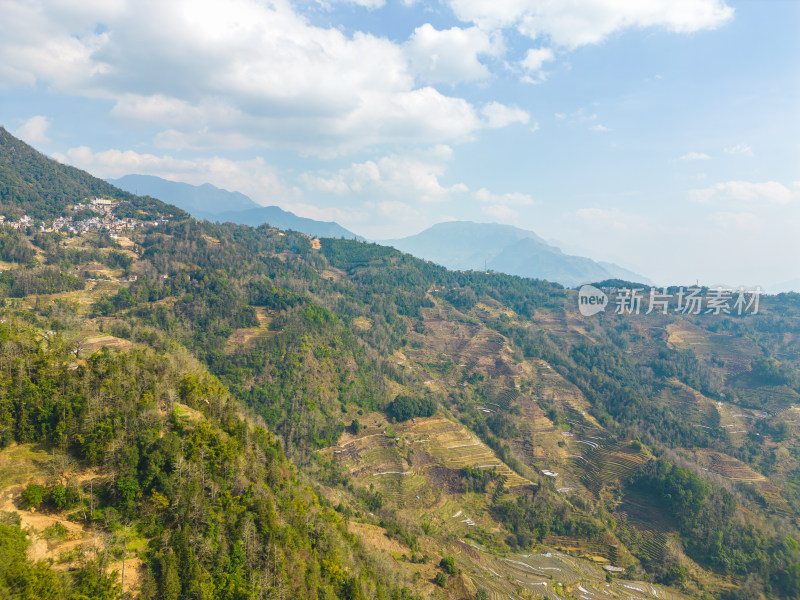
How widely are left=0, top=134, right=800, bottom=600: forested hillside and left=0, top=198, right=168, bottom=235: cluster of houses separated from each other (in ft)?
19.2

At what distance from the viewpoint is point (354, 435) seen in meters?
88.2

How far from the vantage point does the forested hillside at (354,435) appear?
1160 inches

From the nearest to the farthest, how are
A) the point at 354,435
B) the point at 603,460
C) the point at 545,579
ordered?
the point at 545,579, the point at 354,435, the point at 603,460

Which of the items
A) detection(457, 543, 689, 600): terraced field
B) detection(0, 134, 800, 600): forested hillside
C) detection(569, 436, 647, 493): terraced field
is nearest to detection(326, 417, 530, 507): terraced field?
detection(0, 134, 800, 600): forested hillside

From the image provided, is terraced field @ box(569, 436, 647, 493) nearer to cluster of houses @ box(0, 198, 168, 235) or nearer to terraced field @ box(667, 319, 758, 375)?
terraced field @ box(667, 319, 758, 375)

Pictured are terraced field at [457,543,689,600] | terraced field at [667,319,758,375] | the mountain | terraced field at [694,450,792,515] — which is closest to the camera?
terraced field at [457,543,689,600]

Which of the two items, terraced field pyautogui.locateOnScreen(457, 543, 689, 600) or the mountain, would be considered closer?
terraced field pyautogui.locateOnScreen(457, 543, 689, 600)

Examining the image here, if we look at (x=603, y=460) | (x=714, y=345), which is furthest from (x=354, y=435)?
(x=714, y=345)

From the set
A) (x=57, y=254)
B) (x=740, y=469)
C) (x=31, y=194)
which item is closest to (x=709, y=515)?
(x=740, y=469)

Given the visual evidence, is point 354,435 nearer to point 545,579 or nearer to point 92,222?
point 545,579

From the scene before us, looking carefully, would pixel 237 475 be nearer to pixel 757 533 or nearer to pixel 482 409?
pixel 757 533

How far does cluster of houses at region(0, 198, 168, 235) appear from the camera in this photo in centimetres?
12544

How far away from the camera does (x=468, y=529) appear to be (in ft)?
223

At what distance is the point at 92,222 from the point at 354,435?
132 metres
